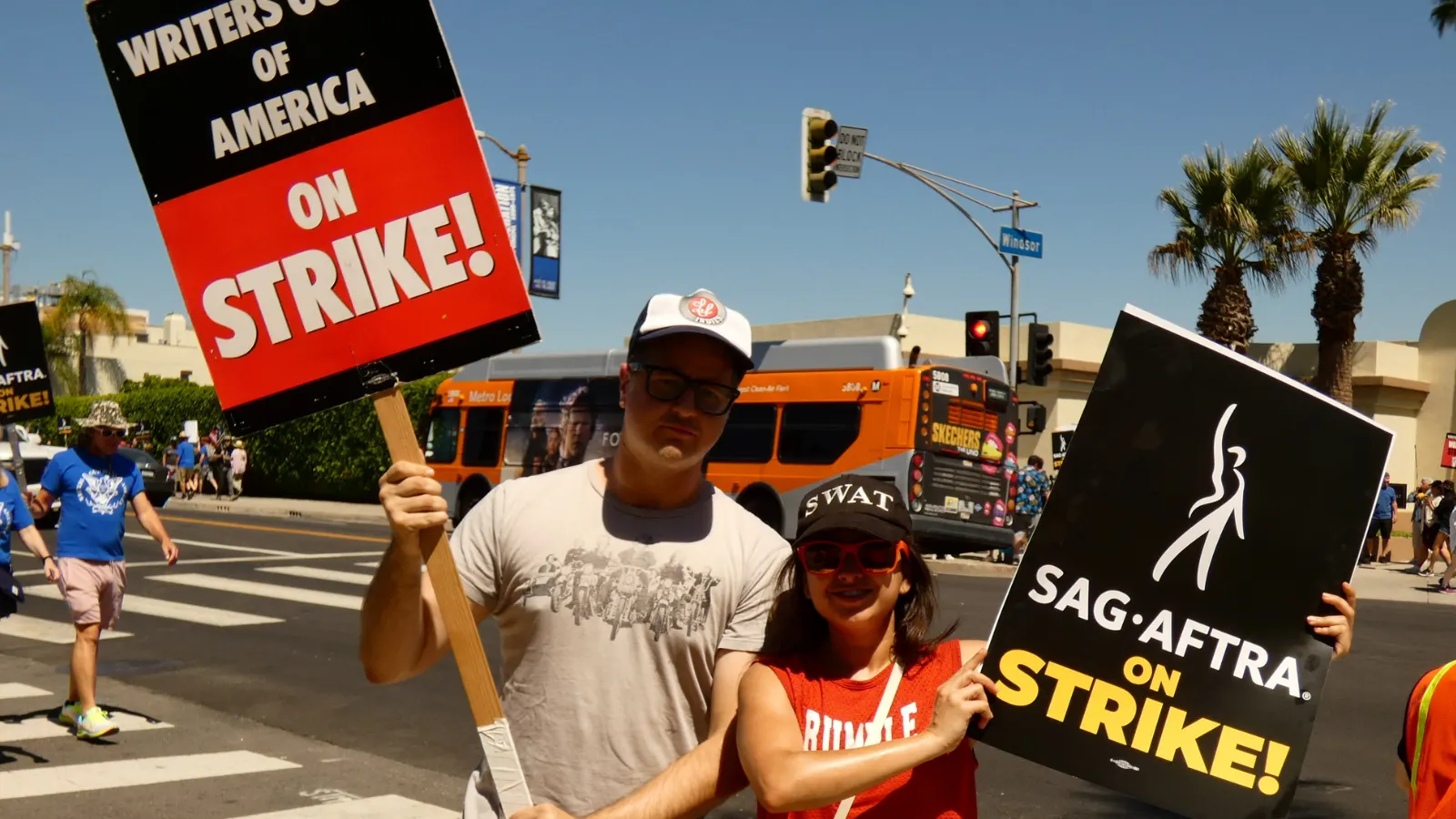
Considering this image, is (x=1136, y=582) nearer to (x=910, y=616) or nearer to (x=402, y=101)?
(x=910, y=616)

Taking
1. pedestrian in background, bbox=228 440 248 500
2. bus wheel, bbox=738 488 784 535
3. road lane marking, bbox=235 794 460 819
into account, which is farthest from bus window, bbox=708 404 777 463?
pedestrian in background, bbox=228 440 248 500

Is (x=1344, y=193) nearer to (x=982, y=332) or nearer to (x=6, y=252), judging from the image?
(x=982, y=332)

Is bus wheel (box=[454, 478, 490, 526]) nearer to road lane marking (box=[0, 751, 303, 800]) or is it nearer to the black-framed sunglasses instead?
road lane marking (box=[0, 751, 303, 800])

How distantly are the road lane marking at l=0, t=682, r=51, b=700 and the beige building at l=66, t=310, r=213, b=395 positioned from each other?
175 feet

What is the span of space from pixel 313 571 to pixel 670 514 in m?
15.5

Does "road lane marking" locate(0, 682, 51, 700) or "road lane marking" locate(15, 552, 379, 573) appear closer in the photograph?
"road lane marking" locate(0, 682, 51, 700)

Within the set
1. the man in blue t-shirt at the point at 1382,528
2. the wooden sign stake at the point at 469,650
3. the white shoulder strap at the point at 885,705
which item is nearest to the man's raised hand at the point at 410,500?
the wooden sign stake at the point at 469,650

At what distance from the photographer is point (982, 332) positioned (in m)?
20.8

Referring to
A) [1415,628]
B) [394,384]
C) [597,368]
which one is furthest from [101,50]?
[597,368]

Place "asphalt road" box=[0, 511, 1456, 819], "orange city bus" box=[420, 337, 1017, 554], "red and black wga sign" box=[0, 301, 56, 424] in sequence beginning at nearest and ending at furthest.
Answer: "asphalt road" box=[0, 511, 1456, 819] < "red and black wga sign" box=[0, 301, 56, 424] < "orange city bus" box=[420, 337, 1017, 554]

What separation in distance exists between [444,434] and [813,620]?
24775mm

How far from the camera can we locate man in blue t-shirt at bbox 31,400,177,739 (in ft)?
26.1

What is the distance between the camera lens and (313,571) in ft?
56.4

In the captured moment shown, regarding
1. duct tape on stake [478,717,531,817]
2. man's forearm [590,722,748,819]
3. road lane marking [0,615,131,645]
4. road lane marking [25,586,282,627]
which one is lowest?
road lane marking [25,586,282,627]
